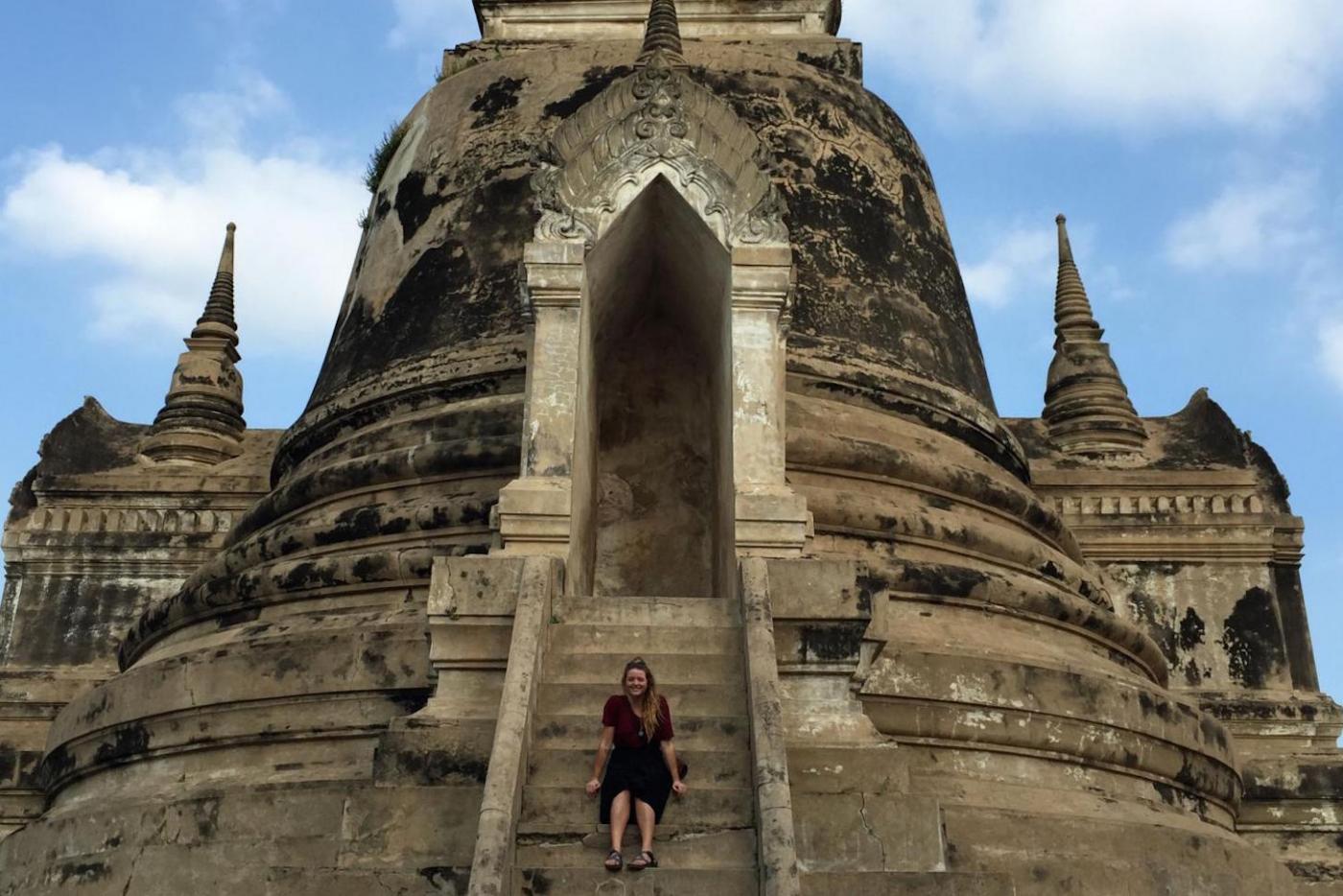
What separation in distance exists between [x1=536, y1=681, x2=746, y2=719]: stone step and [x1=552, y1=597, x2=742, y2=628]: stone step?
50cm

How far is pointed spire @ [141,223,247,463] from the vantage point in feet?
48.2

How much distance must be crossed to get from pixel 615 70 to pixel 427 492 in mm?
3855

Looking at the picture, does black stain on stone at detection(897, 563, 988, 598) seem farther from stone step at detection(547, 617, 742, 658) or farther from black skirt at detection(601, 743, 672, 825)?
black skirt at detection(601, 743, 672, 825)

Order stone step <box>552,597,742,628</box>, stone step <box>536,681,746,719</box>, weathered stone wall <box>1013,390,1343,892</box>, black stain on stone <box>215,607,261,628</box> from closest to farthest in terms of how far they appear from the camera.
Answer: stone step <box>536,681,746,719</box> → stone step <box>552,597,742,628</box> → black stain on stone <box>215,607,261,628</box> → weathered stone wall <box>1013,390,1343,892</box>

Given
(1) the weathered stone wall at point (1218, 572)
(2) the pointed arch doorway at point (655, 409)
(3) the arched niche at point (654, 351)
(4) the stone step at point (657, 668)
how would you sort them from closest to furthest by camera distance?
(4) the stone step at point (657, 668) < (3) the arched niche at point (654, 351) < (2) the pointed arch doorway at point (655, 409) < (1) the weathered stone wall at point (1218, 572)

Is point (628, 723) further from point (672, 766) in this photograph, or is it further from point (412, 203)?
point (412, 203)

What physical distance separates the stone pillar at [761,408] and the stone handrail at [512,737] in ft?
3.19

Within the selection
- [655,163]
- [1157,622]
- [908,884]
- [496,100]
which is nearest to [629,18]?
[496,100]

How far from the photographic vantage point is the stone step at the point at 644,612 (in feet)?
22.6

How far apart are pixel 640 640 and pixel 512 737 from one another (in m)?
1.27

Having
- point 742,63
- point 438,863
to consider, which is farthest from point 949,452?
point 438,863

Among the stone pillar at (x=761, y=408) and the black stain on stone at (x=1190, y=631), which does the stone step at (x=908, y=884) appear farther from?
the black stain on stone at (x=1190, y=631)

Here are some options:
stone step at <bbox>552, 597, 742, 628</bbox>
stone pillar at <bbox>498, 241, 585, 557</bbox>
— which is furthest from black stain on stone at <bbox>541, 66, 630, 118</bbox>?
stone step at <bbox>552, 597, 742, 628</bbox>

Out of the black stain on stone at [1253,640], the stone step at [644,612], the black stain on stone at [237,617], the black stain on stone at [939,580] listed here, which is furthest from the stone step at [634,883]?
the black stain on stone at [1253,640]
